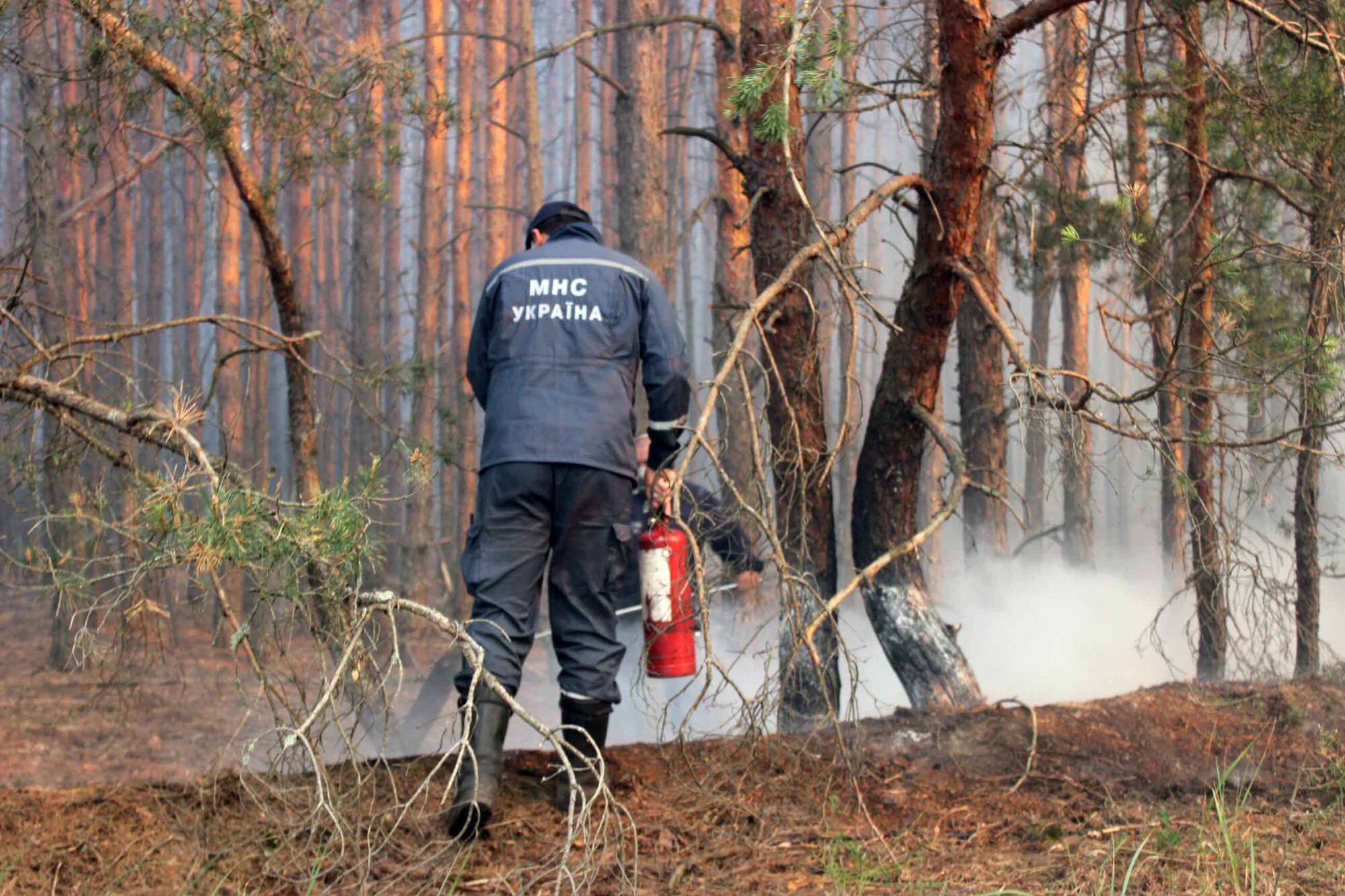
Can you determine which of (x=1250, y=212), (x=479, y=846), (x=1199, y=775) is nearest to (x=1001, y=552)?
(x=1250, y=212)

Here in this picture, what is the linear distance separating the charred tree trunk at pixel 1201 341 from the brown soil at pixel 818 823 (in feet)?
3.47

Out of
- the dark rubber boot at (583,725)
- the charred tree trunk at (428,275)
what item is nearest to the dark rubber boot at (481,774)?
the dark rubber boot at (583,725)

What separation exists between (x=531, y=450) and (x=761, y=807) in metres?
1.47

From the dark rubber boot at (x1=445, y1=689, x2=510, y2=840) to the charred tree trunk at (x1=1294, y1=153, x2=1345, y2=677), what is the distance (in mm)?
2883

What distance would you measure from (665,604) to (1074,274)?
788 centimetres

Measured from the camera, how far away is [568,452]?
4.02m

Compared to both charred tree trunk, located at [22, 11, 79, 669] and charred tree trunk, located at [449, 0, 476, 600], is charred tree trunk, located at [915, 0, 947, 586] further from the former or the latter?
charred tree trunk, located at [449, 0, 476, 600]

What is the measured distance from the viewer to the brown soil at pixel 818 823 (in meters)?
3.35

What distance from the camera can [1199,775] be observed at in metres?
4.54

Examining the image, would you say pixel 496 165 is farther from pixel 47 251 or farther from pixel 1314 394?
pixel 1314 394

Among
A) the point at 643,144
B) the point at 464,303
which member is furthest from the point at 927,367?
the point at 464,303

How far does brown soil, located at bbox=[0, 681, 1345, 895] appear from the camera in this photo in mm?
3346

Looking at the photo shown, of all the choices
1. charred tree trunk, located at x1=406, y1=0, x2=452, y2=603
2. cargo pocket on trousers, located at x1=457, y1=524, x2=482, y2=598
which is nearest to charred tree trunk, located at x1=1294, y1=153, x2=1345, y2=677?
cargo pocket on trousers, located at x1=457, y1=524, x2=482, y2=598

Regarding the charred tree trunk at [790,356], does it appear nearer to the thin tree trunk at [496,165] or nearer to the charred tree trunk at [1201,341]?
the charred tree trunk at [1201,341]
